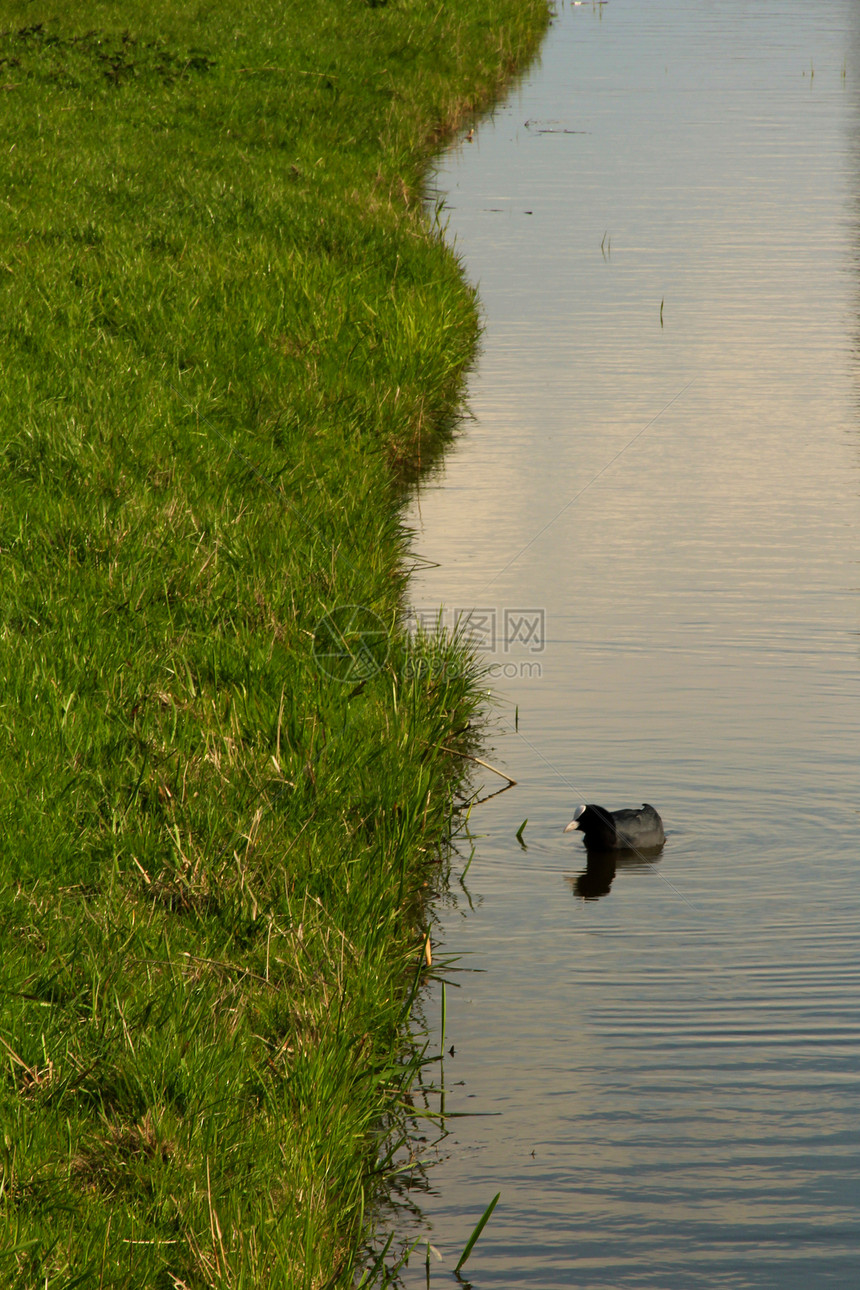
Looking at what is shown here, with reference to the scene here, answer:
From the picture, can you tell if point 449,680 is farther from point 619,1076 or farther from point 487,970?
point 619,1076

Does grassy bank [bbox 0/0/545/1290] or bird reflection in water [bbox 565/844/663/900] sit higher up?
grassy bank [bbox 0/0/545/1290]

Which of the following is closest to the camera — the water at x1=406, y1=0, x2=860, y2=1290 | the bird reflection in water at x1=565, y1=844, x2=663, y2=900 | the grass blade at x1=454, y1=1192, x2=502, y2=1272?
the grass blade at x1=454, y1=1192, x2=502, y2=1272

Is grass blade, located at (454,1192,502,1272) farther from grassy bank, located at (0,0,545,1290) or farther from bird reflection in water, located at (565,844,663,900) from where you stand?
bird reflection in water, located at (565,844,663,900)

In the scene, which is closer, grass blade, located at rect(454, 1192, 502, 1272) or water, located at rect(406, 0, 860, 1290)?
grass blade, located at rect(454, 1192, 502, 1272)

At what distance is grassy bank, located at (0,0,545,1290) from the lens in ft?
12.7

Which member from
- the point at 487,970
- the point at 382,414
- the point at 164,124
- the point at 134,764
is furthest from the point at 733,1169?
Answer: the point at 164,124

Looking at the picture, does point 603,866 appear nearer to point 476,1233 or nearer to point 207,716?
point 207,716

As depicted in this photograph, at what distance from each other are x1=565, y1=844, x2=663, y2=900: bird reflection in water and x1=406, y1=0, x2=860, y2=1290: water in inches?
1.3

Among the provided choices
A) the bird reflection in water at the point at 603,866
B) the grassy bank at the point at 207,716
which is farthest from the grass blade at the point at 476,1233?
the bird reflection in water at the point at 603,866

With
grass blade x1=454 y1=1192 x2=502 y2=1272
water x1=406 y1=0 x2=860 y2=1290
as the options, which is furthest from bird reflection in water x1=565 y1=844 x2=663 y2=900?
grass blade x1=454 y1=1192 x2=502 y2=1272

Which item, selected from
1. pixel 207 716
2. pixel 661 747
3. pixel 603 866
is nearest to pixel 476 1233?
pixel 603 866

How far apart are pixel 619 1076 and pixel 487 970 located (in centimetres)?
72

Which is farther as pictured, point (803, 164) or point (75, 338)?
point (803, 164)

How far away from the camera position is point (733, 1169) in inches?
172
